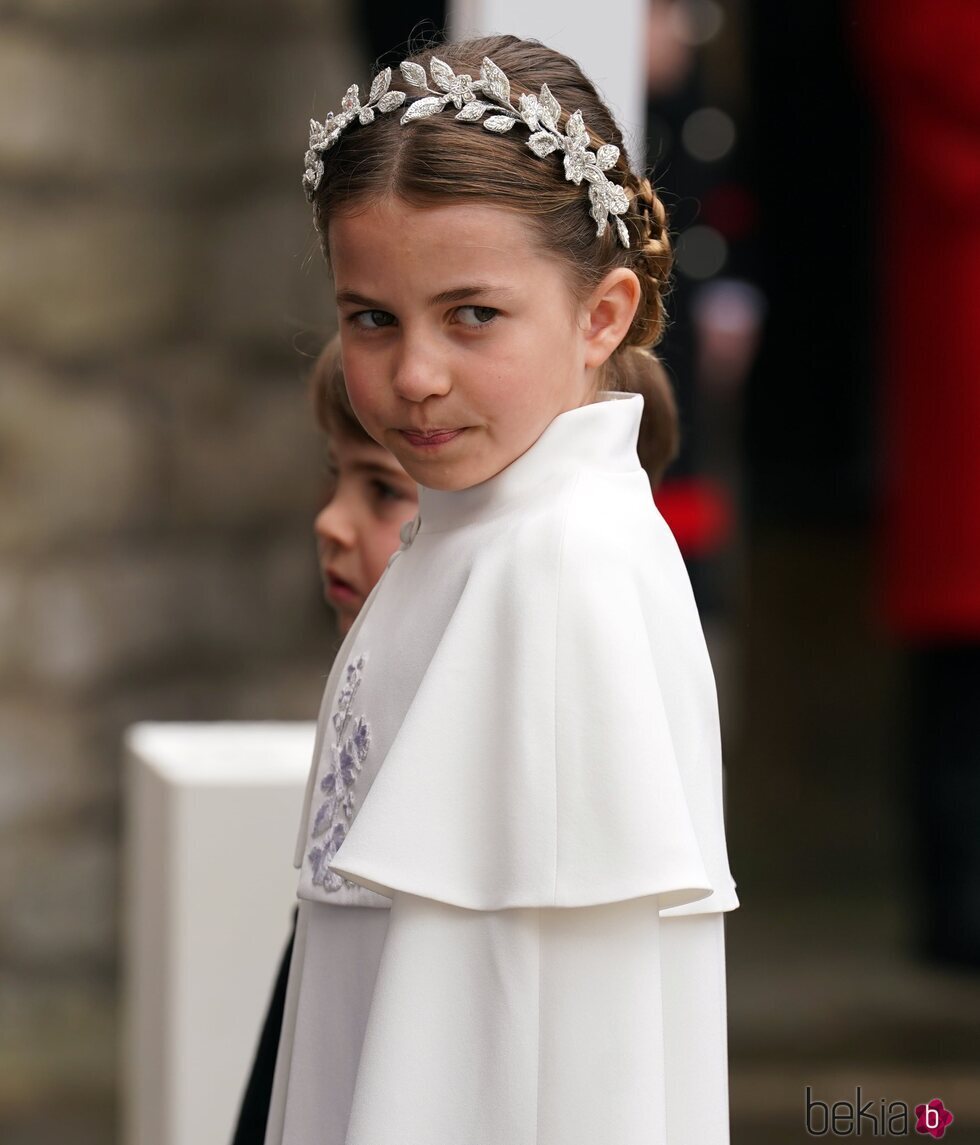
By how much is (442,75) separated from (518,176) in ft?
0.32

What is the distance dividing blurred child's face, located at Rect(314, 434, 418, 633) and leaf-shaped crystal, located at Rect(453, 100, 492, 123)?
0.60 metres

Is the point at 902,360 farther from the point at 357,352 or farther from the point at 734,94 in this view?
the point at 357,352

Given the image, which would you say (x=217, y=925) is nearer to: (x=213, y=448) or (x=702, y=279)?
(x=213, y=448)

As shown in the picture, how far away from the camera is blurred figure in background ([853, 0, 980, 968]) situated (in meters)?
3.71

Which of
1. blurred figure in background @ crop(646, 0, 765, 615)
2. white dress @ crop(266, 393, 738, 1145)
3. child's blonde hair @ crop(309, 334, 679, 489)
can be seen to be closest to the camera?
white dress @ crop(266, 393, 738, 1145)

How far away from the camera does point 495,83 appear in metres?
1.38

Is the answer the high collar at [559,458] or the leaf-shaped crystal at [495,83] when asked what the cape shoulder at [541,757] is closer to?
the high collar at [559,458]

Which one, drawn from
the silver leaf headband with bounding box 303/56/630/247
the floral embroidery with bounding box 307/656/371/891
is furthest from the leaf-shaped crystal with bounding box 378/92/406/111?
the floral embroidery with bounding box 307/656/371/891

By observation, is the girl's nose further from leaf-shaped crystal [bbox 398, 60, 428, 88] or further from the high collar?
leaf-shaped crystal [bbox 398, 60, 428, 88]

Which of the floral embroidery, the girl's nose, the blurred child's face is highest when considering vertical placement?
the girl's nose

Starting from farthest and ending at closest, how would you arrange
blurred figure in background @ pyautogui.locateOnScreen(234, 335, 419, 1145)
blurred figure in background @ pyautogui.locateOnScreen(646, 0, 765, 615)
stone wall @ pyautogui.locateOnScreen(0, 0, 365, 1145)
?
stone wall @ pyautogui.locateOnScreen(0, 0, 365, 1145) < blurred figure in background @ pyautogui.locateOnScreen(646, 0, 765, 615) < blurred figure in background @ pyautogui.locateOnScreen(234, 335, 419, 1145)

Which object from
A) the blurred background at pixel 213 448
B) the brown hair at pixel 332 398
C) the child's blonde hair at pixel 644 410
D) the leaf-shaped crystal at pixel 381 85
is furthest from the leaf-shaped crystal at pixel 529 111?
the blurred background at pixel 213 448

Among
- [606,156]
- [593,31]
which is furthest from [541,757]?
[593,31]

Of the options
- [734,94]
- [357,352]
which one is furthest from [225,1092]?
[734,94]
